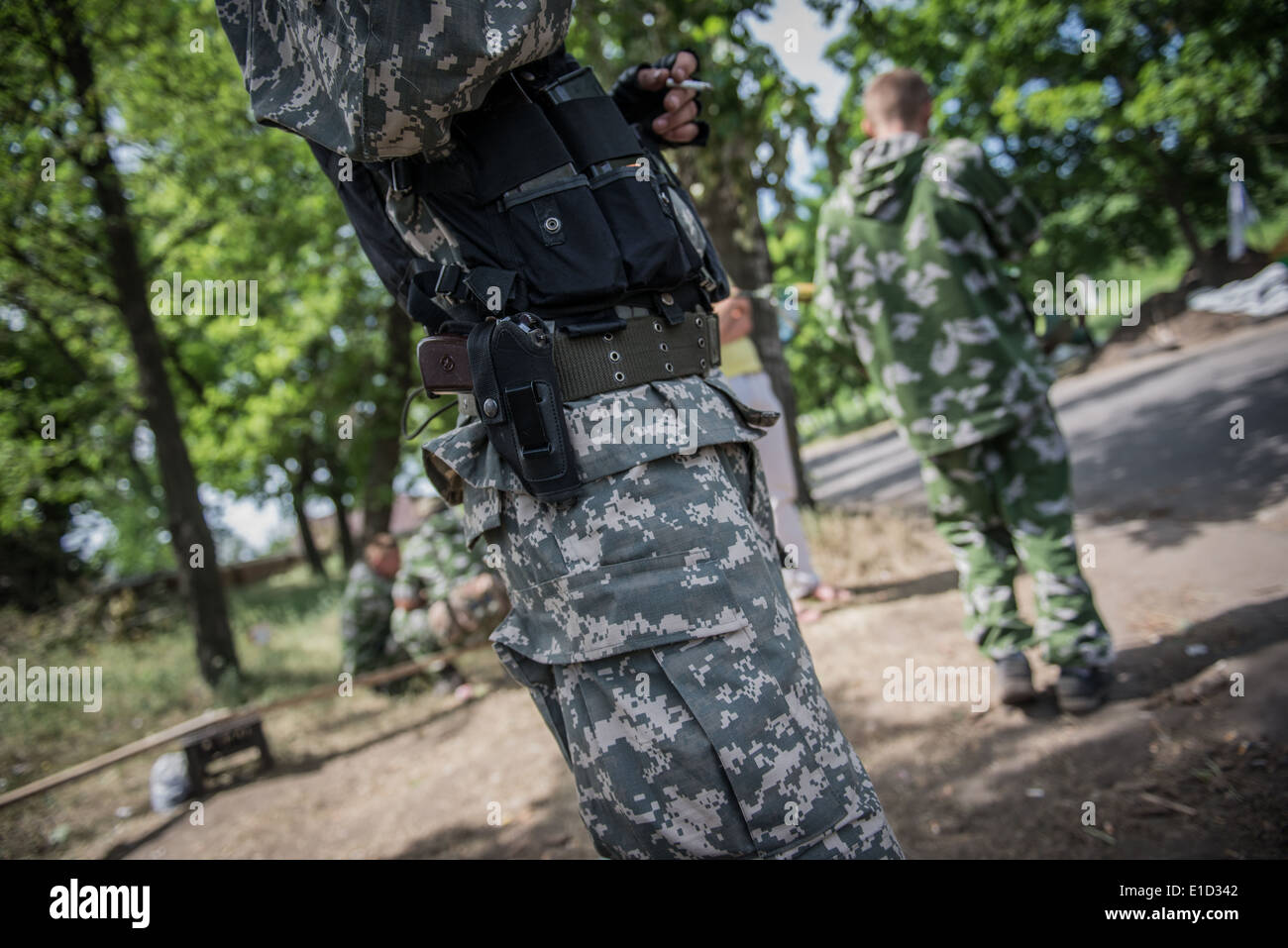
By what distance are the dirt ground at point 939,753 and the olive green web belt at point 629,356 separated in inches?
68.1

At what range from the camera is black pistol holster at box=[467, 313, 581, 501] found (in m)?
1.29

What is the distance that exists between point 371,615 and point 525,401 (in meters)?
5.46

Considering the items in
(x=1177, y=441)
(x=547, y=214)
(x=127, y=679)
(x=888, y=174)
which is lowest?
(x=127, y=679)

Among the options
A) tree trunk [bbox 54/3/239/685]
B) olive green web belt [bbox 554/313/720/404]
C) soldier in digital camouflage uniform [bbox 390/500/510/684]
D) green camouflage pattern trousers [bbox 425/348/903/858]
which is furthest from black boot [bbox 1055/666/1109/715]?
tree trunk [bbox 54/3/239/685]

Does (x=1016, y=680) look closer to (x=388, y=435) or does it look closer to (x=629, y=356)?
(x=629, y=356)

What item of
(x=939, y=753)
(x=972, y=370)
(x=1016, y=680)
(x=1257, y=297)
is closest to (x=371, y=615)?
(x=939, y=753)

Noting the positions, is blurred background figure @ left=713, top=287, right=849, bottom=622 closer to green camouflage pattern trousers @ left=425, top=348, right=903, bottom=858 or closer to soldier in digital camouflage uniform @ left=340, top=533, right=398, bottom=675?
green camouflage pattern trousers @ left=425, top=348, right=903, bottom=858

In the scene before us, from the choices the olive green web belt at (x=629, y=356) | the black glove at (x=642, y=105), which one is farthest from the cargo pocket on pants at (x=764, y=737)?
the black glove at (x=642, y=105)

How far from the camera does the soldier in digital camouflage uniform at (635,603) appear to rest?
1229 mm

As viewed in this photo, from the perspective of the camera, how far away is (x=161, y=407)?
712 cm

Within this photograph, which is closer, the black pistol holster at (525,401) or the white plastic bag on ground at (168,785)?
the black pistol holster at (525,401)

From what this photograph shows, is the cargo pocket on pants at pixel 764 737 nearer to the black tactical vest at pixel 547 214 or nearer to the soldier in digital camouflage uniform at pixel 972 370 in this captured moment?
the black tactical vest at pixel 547 214
